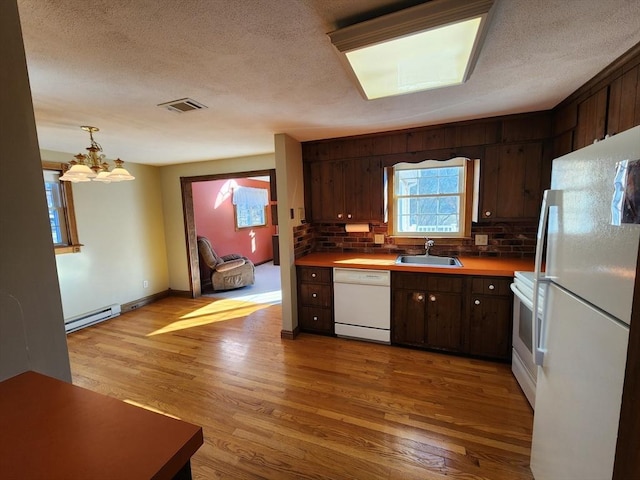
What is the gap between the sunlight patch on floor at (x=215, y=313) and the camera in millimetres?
3568

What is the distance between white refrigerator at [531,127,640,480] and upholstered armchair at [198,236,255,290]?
15.2 ft

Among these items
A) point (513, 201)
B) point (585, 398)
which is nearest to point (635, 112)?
point (513, 201)

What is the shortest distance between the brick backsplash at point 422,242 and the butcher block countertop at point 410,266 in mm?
98

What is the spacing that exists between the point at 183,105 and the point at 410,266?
239cm

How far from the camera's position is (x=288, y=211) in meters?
3.04

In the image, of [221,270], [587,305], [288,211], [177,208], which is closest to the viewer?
[587,305]

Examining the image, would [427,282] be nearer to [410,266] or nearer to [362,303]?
[410,266]

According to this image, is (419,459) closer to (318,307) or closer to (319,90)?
(318,307)

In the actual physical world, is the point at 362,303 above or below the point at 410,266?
below

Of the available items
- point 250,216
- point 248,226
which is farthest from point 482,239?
point 250,216

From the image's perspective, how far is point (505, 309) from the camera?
2.46 metres

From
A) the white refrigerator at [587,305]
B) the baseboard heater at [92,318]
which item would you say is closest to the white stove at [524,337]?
the white refrigerator at [587,305]

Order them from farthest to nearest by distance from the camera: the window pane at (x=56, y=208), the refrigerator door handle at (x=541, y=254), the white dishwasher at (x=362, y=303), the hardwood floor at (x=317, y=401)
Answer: the window pane at (x=56, y=208) < the white dishwasher at (x=362, y=303) < the hardwood floor at (x=317, y=401) < the refrigerator door handle at (x=541, y=254)

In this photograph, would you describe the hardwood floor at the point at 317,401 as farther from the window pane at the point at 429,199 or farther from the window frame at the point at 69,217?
the window pane at the point at 429,199
